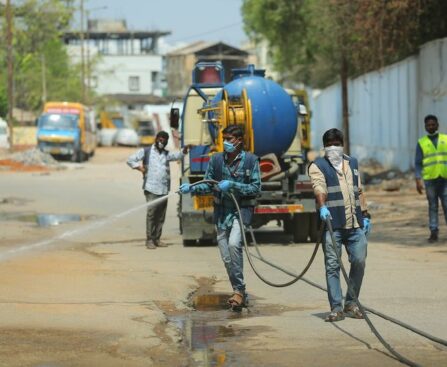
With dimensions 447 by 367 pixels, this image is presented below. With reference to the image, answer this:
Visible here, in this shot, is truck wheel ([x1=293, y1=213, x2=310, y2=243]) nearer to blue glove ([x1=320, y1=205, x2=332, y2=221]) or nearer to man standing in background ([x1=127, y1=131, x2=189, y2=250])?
man standing in background ([x1=127, y1=131, x2=189, y2=250])

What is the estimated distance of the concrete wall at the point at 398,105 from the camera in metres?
30.6

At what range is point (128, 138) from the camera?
86.0m

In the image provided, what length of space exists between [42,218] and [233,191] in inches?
526

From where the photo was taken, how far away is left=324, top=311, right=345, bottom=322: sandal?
10.0m

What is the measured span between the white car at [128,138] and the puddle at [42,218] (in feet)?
198

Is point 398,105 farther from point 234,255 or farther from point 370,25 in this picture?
point 234,255

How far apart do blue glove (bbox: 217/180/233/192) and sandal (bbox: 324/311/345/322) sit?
170 cm

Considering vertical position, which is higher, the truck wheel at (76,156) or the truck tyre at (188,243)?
the truck wheel at (76,156)

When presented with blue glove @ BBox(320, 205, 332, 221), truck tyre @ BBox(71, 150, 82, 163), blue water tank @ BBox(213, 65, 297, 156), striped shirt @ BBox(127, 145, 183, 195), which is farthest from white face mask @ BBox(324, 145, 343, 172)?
truck tyre @ BBox(71, 150, 82, 163)

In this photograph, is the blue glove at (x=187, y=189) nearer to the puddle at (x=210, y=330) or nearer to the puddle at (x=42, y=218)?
the puddle at (x=210, y=330)

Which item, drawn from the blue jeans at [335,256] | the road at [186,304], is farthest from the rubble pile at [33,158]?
the blue jeans at [335,256]

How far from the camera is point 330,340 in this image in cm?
911

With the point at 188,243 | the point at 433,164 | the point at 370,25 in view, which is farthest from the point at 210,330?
the point at 370,25

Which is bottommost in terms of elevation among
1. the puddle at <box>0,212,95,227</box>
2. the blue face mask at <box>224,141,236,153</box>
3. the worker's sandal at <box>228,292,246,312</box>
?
the puddle at <box>0,212,95,227</box>
